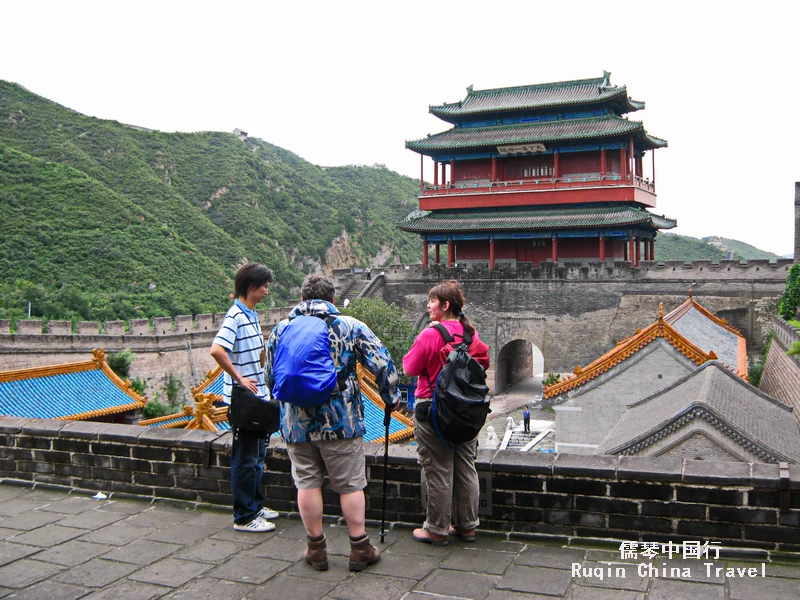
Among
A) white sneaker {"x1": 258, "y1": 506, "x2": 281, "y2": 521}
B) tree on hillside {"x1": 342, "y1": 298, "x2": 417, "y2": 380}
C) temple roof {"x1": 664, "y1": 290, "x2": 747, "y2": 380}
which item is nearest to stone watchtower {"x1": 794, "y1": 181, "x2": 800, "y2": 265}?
temple roof {"x1": 664, "y1": 290, "x2": 747, "y2": 380}

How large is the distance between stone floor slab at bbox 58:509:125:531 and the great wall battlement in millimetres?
19262

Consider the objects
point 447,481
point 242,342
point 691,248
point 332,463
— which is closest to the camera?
point 332,463

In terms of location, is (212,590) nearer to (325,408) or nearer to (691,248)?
(325,408)

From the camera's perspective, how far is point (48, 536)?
477 cm

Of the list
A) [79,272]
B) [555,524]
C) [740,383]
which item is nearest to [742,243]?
[79,272]

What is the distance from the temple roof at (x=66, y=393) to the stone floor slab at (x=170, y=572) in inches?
307

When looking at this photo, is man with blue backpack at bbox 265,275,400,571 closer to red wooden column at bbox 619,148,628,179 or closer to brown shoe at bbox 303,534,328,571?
brown shoe at bbox 303,534,328,571

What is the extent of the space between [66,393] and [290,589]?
34.3 ft

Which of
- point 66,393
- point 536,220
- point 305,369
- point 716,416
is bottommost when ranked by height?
point 66,393

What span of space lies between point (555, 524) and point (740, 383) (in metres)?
7.68

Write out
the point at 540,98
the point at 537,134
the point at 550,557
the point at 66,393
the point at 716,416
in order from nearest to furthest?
the point at 550,557
the point at 716,416
the point at 66,393
the point at 537,134
the point at 540,98

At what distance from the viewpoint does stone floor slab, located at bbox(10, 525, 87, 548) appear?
466 cm

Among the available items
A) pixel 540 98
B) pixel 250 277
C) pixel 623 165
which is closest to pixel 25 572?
pixel 250 277

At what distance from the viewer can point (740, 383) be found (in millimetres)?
11023
